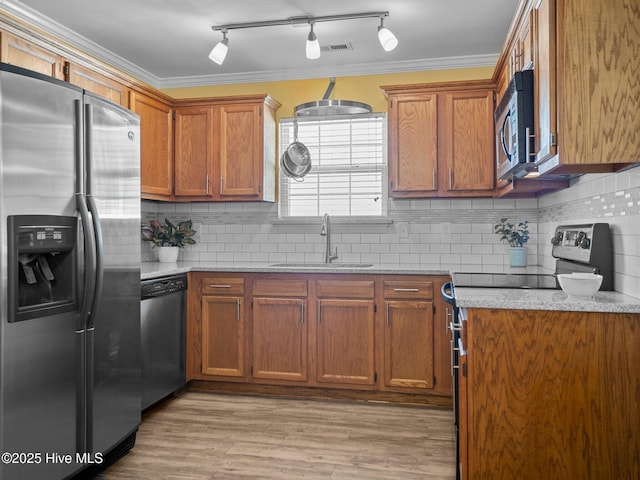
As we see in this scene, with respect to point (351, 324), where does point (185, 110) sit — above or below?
above

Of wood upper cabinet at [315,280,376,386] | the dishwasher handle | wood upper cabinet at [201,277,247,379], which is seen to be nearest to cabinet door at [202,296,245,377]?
wood upper cabinet at [201,277,247,379]

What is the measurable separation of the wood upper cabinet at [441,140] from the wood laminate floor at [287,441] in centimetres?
159

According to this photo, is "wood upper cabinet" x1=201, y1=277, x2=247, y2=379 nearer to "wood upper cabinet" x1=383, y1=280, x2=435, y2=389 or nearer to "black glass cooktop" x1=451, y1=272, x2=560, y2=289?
"wood upper cabinet" x1=383, y1=280, x2=435, y2=389

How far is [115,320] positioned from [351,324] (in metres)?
1.62

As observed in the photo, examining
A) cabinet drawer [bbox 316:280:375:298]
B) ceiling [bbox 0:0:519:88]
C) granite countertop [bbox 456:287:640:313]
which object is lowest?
cabinet drawer [bbox 316:280:375:298]

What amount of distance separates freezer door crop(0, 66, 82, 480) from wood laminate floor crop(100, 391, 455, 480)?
513mm

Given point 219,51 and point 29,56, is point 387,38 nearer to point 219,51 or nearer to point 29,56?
point 219,51

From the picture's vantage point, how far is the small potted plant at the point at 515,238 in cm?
382

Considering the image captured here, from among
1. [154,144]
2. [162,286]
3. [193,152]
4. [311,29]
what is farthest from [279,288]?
[311,29]

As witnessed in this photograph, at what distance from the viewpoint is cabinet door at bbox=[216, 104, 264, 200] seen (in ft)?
13.2

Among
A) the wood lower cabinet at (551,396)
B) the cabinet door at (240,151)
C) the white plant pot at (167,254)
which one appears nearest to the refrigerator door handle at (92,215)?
the wood lower cabinet at (551,396)

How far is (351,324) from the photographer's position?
357 centimetres

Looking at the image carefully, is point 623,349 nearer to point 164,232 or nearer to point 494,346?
point 494,346

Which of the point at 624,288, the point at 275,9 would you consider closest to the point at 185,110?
the point at 275,9
